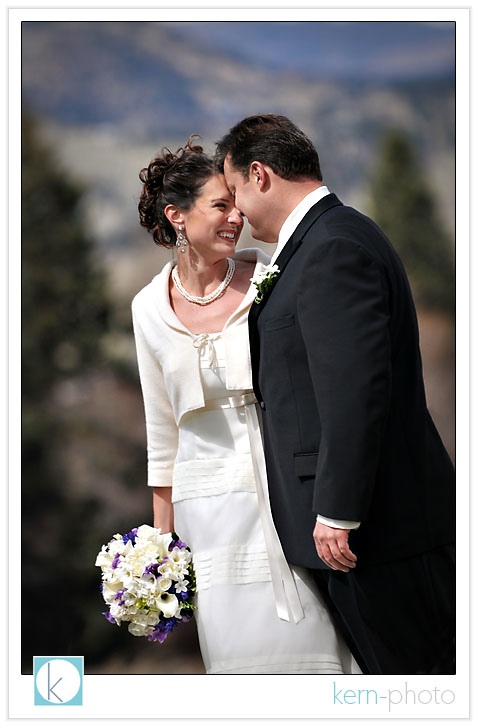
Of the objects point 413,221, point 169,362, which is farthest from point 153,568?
point 413,221

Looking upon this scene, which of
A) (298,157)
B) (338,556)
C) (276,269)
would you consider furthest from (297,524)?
(298,157)

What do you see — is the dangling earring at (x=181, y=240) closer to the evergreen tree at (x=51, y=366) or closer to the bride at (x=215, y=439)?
the bride at (x=215, y=439)

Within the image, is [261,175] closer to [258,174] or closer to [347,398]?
[258,174]

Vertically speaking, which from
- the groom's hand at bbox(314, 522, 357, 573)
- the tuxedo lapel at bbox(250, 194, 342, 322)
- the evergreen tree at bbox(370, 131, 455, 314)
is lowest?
the groom's hand at bbox(314, 522, 357, 573)

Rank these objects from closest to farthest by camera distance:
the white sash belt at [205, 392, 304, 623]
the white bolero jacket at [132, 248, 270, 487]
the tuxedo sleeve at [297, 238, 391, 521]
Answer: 1. the tuxedo sleeve at [297, 238, 391, 521]
2. the white sash belt at [205, 392, 304, 623]
3. the white bolero jacket at [132, 248, 270, 487]

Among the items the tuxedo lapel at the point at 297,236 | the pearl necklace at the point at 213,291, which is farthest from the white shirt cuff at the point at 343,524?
the pearl necklace at the point at 213,291

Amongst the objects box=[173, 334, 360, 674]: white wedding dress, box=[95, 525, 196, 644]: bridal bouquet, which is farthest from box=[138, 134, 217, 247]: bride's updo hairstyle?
box=[95, 525, 196, 644]: bridal bouquet

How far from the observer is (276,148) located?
280 centimetres

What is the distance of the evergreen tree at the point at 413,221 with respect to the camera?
21.4 ft

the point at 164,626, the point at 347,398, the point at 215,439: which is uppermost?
the point at 347,398

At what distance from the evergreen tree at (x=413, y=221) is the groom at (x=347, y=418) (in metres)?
3.79

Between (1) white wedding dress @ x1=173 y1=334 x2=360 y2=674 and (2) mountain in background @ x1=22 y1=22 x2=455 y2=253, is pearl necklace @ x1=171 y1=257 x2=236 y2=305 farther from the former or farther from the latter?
(2) mountain in background @ x1=22 y1=22 x2=455 y2=253
